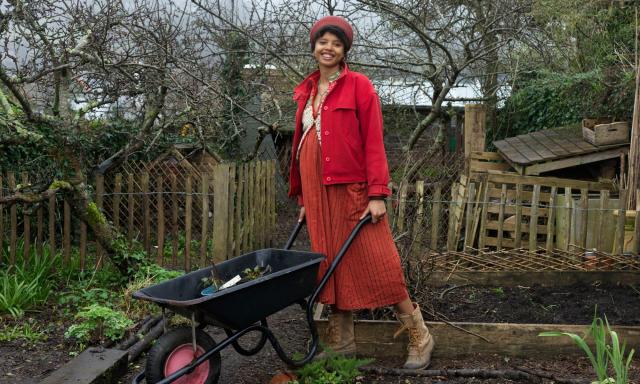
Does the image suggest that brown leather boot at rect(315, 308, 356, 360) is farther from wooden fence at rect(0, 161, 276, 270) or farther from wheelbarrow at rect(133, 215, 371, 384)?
wooden fence at rect(0, 161, 276, 270)

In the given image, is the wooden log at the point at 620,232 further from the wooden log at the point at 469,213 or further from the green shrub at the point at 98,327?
the green shrub at the point at 98,327

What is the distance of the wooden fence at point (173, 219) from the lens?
18.7ft

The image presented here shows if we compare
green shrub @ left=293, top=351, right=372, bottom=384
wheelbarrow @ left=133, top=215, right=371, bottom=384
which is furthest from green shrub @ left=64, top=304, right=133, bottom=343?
green shrub @ left=293, top=351, right=372, bottom=384

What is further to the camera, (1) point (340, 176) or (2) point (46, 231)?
(2) point (46, 231)

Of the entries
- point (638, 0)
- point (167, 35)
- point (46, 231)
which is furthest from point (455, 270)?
point (638, 0)

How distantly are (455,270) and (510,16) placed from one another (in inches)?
170

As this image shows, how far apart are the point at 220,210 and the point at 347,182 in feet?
9.01

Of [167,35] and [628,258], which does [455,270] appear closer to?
[628,258]

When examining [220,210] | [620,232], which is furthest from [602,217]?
[220,210]

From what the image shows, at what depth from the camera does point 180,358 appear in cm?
307

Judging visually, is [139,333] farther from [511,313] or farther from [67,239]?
[511,313]

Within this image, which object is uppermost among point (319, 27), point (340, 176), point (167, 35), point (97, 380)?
point (167, 35)

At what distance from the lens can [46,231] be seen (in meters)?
7.12

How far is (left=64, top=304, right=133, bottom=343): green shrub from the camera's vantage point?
13.6 ft
